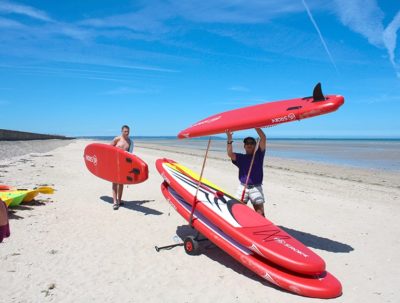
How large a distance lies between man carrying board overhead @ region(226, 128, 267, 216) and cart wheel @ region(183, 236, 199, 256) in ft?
3.45

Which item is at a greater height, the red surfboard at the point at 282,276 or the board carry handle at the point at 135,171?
the board carry handle at the point at 135,171

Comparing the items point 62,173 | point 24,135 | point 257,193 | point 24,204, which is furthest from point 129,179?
point 24,135

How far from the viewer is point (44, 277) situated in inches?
167

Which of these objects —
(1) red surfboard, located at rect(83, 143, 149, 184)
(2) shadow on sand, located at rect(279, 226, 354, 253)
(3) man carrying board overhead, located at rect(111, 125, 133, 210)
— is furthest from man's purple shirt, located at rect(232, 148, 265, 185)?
(3) man carrying board overhead, located at rect(111, 125, 133, 210)

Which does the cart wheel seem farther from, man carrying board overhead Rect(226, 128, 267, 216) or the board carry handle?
the board carry handle

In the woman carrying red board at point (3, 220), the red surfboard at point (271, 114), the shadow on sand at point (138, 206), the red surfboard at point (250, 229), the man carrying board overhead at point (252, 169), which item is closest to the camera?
the woman carrying red board at point (3, 220)

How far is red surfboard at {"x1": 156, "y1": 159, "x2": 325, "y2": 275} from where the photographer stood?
426 cm

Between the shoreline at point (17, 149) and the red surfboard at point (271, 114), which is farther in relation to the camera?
the shoreline at point (17, 149)

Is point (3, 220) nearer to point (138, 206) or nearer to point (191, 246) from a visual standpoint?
point (191, 246)

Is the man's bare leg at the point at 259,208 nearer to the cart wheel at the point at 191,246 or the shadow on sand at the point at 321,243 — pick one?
the shadow on sand at the point at 321,243

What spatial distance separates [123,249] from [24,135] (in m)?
45.1

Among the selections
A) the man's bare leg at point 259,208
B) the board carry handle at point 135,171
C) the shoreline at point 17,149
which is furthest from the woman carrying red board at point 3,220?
the shoreline at point 17,149

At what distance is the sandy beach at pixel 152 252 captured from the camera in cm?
407

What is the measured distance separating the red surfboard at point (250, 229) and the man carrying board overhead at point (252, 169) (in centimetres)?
27
